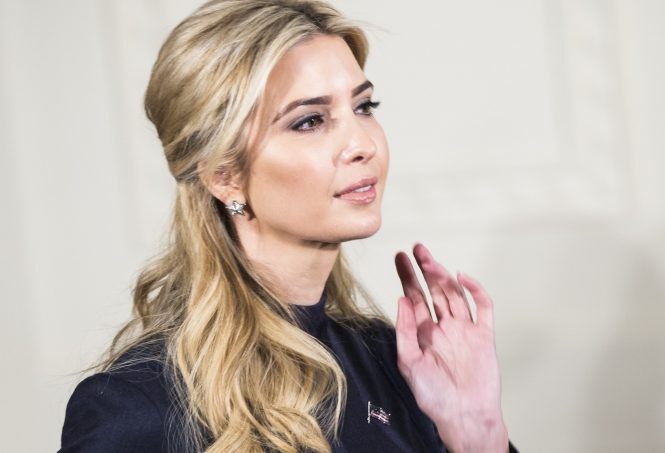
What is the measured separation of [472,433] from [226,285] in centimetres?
49

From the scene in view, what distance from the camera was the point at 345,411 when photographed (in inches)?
65.3

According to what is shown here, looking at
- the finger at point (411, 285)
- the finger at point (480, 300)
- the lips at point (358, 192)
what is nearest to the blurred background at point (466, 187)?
the finger at point (411, 285)

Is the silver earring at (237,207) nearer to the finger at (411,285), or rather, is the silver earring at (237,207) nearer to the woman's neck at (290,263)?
the woman's neck at (290,263)

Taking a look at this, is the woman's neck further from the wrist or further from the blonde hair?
the wrist

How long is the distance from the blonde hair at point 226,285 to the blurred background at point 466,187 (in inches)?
40.1

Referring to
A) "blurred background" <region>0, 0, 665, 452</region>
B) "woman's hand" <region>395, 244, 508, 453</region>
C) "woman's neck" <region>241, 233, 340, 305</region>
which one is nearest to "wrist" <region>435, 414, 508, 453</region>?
"woman's hand" <region>395, 244, 508, 453</region>

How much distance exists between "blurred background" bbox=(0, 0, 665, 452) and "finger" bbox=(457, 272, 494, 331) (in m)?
0.94

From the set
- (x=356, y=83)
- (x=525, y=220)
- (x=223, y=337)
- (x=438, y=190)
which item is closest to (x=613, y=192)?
(x=525, y=220)

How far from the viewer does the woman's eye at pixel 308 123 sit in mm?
1630

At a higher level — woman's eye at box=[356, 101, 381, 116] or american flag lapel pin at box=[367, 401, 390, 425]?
woman's eye at box=[356, 101, 381, 116]

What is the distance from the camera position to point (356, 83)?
1.68 meters

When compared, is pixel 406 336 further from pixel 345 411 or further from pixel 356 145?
pixel 356 145

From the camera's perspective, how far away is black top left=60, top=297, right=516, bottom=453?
4.62ft

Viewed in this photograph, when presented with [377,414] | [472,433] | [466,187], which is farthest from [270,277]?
[466,187]
